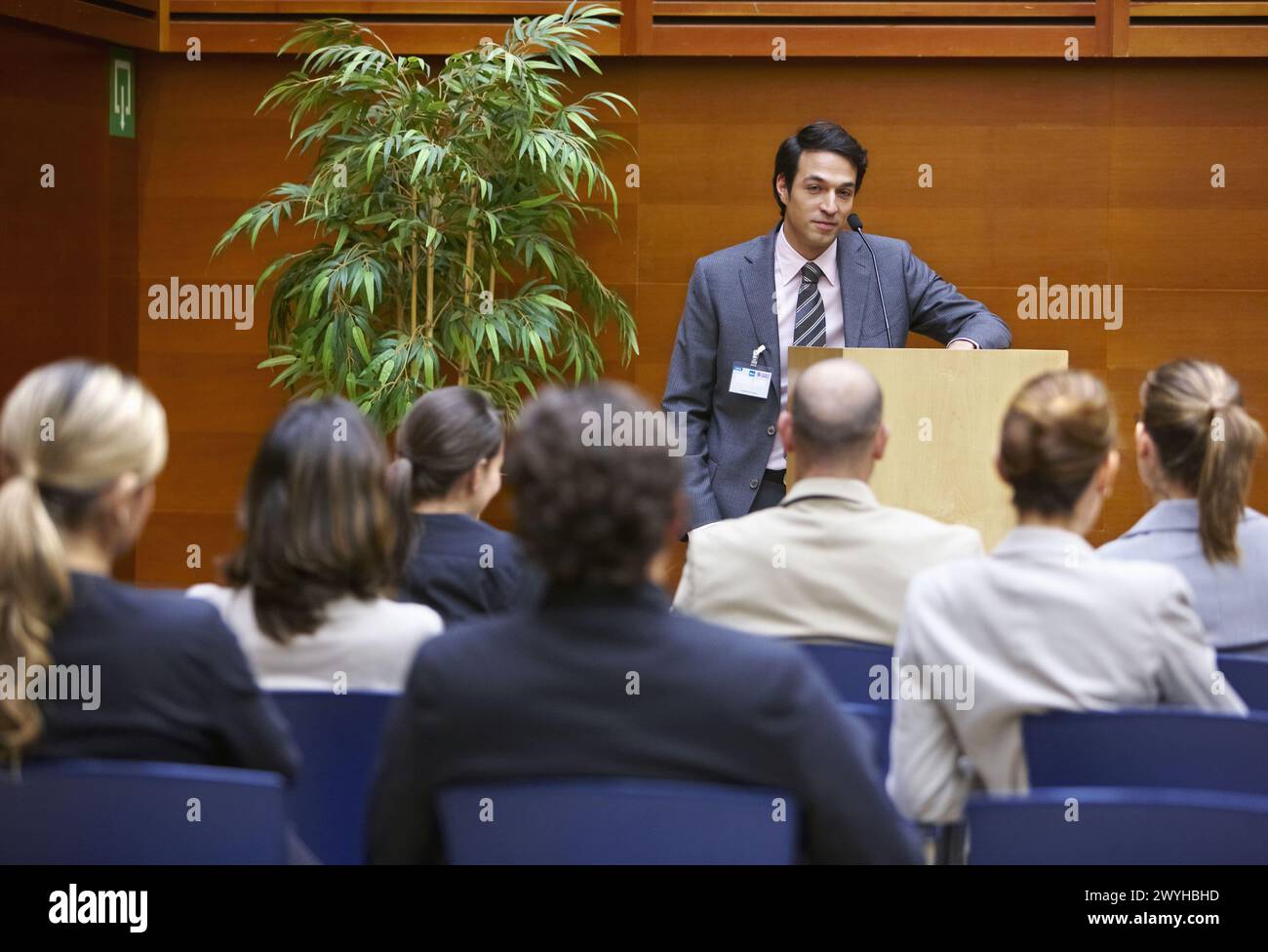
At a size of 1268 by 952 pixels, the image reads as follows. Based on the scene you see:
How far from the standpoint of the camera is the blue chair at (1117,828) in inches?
58.6

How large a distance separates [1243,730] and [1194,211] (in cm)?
435

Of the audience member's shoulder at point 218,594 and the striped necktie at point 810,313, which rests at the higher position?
the striped necktie at point 810,313

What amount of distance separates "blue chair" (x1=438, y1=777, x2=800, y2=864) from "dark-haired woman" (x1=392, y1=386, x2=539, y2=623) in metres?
1.11

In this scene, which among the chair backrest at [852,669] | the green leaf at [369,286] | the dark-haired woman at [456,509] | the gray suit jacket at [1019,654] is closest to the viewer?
the gray suit jacket at [1019,654]

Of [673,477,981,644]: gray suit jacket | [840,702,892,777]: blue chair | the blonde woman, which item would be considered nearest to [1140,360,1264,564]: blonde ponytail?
[673,477,981,644]: gray suit jacket

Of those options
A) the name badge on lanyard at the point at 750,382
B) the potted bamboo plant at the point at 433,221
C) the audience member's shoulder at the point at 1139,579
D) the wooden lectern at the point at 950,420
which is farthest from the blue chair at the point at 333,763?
the potted bamboo plant at the point at 433,221

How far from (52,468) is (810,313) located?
318cm

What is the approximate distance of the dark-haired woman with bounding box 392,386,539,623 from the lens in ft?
8.61

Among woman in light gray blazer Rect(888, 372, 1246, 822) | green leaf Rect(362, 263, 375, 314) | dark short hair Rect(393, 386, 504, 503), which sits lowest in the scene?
woman in light gray blazer Rect(888, 372, 1246, 822)

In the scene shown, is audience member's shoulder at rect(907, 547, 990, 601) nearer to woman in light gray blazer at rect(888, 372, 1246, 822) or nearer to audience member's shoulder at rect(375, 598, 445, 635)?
woman in light gray blazer at rect(888, 372, 1246, 822)

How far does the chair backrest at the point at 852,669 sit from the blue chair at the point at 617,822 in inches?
34.0

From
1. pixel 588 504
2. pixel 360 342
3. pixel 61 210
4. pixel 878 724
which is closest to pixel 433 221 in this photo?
pixel 360 342

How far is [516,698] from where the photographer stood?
1.45 m

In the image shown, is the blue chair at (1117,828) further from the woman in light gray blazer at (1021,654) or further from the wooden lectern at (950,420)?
the wooden lectern at (950,420)
